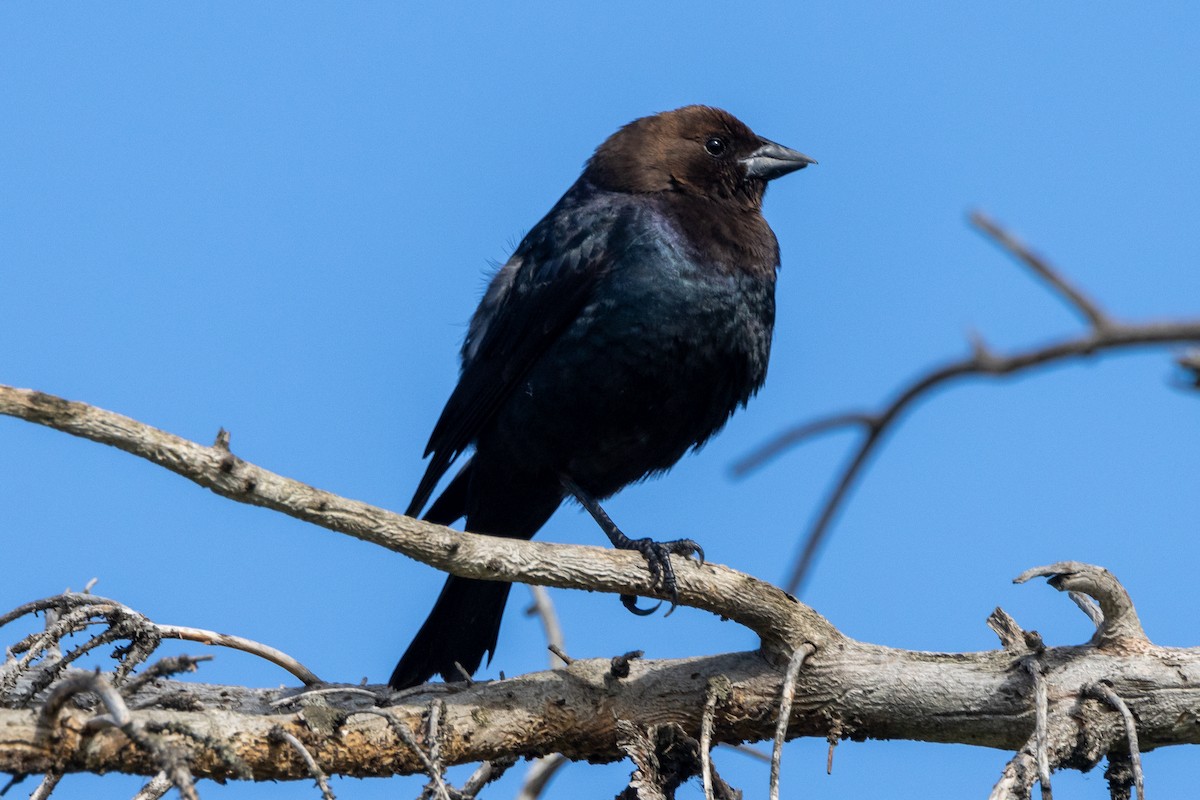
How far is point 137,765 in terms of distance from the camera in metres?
2.75

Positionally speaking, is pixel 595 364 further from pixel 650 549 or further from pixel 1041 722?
pixel 1041 722

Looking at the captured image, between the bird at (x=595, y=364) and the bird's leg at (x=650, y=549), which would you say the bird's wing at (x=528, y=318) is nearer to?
the bird at (x=595, y=364)

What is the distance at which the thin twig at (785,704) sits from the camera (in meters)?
2.52

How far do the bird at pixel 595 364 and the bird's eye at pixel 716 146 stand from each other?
0.25 m

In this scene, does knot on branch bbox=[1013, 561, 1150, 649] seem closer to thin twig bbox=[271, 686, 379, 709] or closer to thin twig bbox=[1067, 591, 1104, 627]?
thin twig bbox=[1067, 591, 1104, 627]

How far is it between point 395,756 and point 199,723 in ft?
1.67

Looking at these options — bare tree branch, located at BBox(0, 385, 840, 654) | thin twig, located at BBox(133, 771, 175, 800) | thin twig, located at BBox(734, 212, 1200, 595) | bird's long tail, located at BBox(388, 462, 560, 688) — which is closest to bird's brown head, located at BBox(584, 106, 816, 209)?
bird's long tail, located at BBox(388, 462, 560, 688)

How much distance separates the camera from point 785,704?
120 inches

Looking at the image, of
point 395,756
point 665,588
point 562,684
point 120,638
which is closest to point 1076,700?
point 665,588

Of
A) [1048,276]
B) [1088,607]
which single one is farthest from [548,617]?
[1048,276]

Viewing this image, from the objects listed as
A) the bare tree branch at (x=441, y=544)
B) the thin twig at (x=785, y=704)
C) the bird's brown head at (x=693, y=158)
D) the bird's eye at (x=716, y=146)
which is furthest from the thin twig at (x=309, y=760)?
the bird's eye at (x=716, y=146)

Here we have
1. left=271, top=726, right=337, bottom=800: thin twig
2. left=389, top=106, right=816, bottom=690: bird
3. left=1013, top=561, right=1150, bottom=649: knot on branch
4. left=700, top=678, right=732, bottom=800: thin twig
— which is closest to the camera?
left=271, top=726, right=337, bottom=800: thin twig

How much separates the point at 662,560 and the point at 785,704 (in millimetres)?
633

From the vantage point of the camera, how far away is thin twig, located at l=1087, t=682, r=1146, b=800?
8.75 ft
